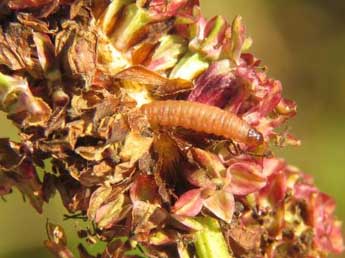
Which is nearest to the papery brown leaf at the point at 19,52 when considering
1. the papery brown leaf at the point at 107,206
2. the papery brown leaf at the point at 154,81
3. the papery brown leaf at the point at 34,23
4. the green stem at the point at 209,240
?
the papery brown leaf at the point at 34,23

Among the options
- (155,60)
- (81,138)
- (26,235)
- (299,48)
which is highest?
(155,60)

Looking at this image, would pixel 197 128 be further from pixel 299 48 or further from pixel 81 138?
pixel 299 48

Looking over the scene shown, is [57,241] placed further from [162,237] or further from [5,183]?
[162,237]

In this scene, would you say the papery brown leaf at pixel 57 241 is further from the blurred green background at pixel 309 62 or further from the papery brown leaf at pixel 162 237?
the blurred green background at pixel 309 62

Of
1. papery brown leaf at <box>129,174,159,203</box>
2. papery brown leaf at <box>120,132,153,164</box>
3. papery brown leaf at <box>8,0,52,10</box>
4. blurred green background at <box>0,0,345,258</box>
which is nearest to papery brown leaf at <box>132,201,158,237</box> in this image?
papery brown leaf at <box>129,174,159,203</box>

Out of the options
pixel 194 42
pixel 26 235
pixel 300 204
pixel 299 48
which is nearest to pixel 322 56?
pixel 299 48

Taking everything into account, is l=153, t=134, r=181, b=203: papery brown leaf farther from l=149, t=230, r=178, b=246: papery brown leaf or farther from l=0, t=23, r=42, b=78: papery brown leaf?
l=0, t=23, r=42, b=78: papery brown leaf

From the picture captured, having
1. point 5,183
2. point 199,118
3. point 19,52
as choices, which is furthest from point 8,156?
point 199,118

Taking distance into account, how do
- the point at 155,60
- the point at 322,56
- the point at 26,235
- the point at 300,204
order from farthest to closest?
the point at 322,56
the point at 26,235
the point at 300,204
the point at 155,60
